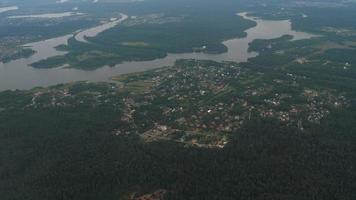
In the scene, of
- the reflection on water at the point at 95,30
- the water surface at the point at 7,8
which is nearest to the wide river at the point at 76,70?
the reflection on water at the point at 95,30

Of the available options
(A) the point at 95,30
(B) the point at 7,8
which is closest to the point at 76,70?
(A) the point at 95,30

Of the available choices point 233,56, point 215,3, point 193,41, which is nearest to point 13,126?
point 233,56

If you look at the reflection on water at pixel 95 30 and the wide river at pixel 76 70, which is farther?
the reflection on water at pixel 95 30

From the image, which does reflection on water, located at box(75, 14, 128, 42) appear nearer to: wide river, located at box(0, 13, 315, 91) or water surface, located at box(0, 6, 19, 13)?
wide river, located at box(0, 13, 315, 91)

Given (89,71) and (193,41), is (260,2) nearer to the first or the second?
(193,41)

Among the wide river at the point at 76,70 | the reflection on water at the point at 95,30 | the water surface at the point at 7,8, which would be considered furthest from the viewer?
the water surface at the point at 7,8

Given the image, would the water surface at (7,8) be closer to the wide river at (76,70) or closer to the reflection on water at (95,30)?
the reflection on water at (95,30)

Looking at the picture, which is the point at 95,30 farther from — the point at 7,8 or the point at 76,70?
the point at 7,8

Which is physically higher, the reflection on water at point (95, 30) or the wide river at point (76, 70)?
the reflection on water at point (95, 30)
